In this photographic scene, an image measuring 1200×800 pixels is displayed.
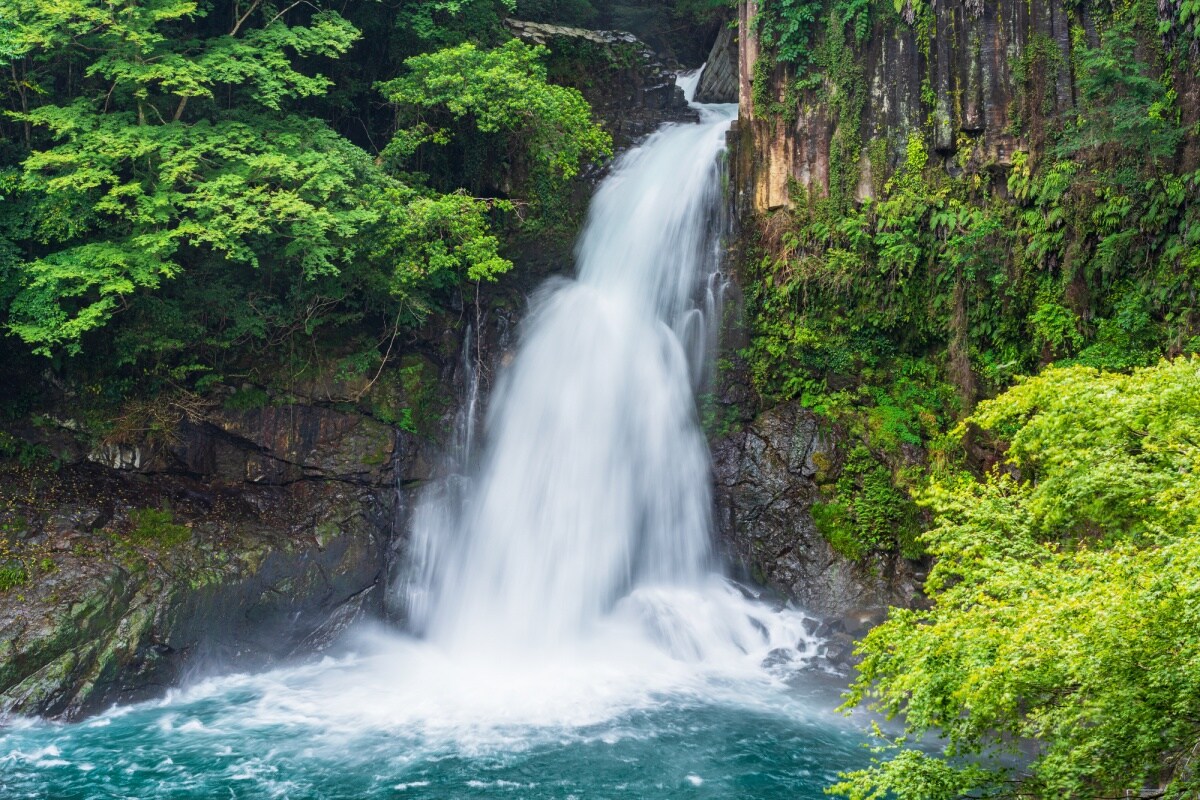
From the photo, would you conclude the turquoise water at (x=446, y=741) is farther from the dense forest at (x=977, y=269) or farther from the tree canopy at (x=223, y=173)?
the tree canopy at (x=223, y=173)

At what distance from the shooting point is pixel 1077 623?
580cm

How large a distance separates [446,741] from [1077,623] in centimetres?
820

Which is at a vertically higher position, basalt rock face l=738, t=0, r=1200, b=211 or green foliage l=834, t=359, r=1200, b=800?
basalt rock face l=738, t=0, r=1200, b=211

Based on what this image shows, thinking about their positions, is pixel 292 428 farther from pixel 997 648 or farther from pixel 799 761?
pixel 997 648

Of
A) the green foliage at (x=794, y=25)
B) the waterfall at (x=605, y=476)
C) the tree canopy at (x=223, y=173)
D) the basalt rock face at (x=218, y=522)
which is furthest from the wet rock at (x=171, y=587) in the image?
the green foliage at (x=794, y=25)

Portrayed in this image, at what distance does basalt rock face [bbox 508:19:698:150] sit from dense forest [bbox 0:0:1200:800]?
2.04 meters

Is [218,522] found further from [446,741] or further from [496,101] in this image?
[496,101]

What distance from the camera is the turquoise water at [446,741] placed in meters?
10.6

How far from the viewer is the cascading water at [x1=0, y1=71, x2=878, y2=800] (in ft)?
36.1

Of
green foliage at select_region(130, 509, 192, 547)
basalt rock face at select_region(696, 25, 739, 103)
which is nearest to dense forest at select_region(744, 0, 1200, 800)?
basalt rock face at select_region(696, 25, 739, 103)

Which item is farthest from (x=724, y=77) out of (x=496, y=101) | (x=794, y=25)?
(x=496, y=101)

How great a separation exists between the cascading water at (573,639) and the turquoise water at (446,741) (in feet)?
0.12

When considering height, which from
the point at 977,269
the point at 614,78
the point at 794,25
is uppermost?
the point at 614,78

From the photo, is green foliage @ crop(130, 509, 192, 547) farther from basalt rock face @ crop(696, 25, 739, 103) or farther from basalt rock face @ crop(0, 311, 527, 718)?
basalt rock face @ crop(696, 25, 739, 103)
